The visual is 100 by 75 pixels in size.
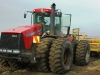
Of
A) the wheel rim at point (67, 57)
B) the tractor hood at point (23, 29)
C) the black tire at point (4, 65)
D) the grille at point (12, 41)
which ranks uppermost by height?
the tractor hood at point (23, 29)

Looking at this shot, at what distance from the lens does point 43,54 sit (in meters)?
9.24

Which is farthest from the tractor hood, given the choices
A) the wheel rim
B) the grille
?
the wheel rim

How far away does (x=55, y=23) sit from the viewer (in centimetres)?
1102

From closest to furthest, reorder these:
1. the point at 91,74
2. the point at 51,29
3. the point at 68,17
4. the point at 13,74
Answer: the point at 13,74, the point at 91,74, the point at 51,29, the point at 68,17

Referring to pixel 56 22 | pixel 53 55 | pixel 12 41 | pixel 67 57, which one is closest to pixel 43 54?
pixel 53 55

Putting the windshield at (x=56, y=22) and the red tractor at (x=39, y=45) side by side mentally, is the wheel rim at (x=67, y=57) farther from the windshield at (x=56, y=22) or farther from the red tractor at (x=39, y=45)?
the windshield at (x=56, y=22)

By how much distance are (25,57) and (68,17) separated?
3837 mm

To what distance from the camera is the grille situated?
30.0ft

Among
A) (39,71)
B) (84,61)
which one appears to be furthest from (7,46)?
(84,61)

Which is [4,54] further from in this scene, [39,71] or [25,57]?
[39,71]

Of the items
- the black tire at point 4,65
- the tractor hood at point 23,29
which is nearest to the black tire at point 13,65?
the black tire at point 4,65

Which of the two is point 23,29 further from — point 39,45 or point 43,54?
point 43,54

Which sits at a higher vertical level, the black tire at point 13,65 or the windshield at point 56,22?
the windshield at point 56,22

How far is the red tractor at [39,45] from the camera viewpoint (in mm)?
9094
